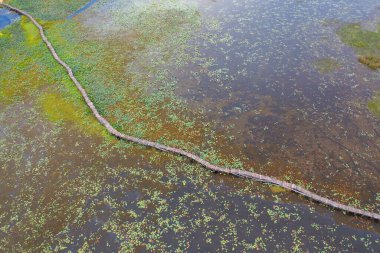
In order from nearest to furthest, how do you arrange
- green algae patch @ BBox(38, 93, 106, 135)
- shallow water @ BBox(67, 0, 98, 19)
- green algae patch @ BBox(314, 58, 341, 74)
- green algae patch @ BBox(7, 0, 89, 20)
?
green algae patch @ BBox(38, 93, 106, 135) → green algae patch @ BBox(314, 58, 341, 74) → shallow water @ BBox(67, 0, 98, 19) → green algae patch @ BBox(7, 0, 89, 20)

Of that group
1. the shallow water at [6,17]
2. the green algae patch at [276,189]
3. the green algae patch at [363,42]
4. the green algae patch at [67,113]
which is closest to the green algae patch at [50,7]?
the shallow water at [6,17]

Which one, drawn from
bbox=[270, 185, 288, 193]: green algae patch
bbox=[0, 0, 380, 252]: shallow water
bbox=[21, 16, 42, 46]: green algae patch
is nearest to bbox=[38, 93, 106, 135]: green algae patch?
bbox=[0, 0, 380, 252]: shallow water

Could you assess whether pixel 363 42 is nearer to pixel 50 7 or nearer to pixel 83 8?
pixel 83 8

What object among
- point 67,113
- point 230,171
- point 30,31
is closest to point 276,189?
→ point 230,171

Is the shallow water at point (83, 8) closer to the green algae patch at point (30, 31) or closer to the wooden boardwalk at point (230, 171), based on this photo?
the green algae patch at point (30, 31)

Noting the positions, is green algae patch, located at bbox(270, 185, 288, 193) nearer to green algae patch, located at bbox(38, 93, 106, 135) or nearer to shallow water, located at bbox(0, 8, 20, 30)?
green algae patch, located at bbox(38, 93, 106, 135)

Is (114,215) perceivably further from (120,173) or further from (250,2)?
(250,2)

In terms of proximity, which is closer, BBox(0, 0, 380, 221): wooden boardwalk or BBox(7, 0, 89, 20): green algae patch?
BBox(0, 0, 380, 221): wooden boardwalk
